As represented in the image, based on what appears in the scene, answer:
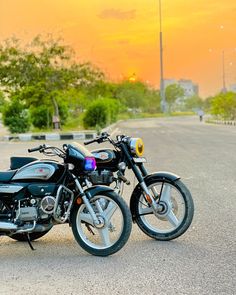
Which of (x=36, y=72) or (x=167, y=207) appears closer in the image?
(x=167, y=207)

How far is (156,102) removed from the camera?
292 ft

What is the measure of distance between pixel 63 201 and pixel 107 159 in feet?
1.82

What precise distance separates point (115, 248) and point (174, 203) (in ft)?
2.74

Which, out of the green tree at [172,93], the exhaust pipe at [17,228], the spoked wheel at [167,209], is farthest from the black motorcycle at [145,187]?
the green tree at [172,93]

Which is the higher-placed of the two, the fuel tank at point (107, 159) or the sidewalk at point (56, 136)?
the fuel tank at point (107, 159)

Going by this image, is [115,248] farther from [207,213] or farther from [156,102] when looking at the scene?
[156,102]

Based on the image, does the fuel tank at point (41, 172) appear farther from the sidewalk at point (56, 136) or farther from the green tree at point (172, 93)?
the green tree at point (172, 93)

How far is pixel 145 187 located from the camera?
4.88m

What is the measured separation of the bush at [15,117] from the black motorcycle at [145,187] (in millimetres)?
22047

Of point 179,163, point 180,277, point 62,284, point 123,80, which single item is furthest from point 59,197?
point 123,80

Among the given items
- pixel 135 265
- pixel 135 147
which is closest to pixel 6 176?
pixel 135 147

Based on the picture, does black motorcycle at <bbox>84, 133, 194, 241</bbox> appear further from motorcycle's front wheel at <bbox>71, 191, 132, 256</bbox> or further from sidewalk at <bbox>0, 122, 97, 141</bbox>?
sidewalk at <bbox>0, 122, 97, 141</bbox>

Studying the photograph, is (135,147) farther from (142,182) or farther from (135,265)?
(135,265)

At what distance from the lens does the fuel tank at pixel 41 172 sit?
15.0ft
